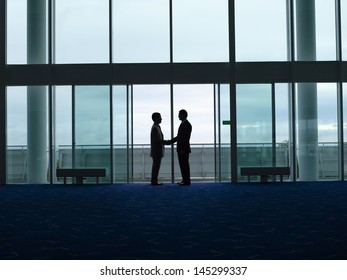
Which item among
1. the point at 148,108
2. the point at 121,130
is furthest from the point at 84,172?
the point at 148,108

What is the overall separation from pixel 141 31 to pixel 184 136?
347 cm

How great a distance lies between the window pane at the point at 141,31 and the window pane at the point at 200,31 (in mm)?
332

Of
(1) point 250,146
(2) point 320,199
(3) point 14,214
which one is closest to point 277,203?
(2) point 320,199

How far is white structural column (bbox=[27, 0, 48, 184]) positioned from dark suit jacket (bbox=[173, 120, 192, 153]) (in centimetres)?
385

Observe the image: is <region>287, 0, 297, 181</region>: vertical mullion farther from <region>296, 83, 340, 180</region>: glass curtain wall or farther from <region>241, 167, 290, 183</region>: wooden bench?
<region>241, 167, 290, 183</region>: wooden bench

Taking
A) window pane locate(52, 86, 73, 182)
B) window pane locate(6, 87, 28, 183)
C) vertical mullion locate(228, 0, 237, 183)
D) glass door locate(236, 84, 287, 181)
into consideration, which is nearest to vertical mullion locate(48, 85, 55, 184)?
window pane locate(52, 86, 73, 182)

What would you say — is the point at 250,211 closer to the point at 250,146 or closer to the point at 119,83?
the point at 250,146

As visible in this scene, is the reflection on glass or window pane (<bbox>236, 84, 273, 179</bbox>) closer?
window pane (<bbox>236, 84, 273, 179</bbox>)

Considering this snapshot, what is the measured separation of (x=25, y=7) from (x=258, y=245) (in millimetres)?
11412

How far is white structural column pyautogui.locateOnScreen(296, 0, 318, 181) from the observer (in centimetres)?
1367

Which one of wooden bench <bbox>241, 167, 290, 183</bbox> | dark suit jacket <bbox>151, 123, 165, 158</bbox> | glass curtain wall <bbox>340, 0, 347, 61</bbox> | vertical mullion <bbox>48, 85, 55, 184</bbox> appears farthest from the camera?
glass curtain wall <bbox>340, 0, 347, 61</bbox>

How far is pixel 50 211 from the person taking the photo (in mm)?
7664

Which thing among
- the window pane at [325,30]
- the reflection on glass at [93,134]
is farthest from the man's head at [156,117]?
the window pane at [325,30]

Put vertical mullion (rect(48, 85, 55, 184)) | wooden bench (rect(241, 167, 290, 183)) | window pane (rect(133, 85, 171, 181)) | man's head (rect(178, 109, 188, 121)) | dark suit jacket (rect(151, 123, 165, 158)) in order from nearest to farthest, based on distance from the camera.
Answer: man's head (rect(178, 109, 188, 121)), dark suit jacket (rect(151, 123, 165, 158)), wooden bench (rect(241, 167, 290, 183)), vertical mullion (rect(48, 85, 55, 184)), window pane (rect(133, 85, 171, 181))
